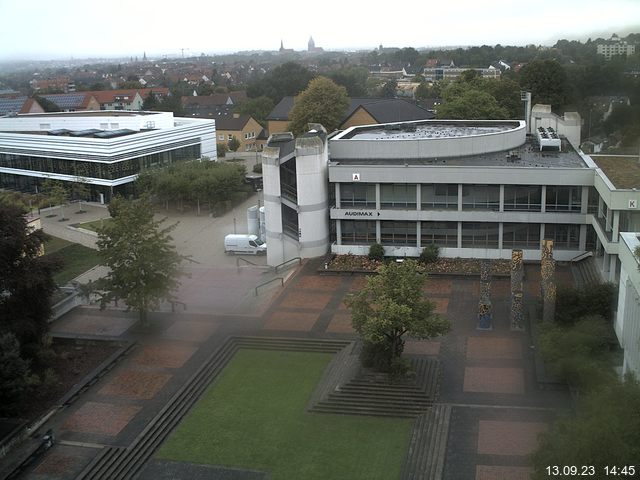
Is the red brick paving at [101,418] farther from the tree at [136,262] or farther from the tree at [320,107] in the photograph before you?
the tree at [320,107]

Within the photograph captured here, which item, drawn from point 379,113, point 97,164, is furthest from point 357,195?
point 379,113

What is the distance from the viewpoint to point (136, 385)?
2042cm

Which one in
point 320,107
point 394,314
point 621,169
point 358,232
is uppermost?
point 320,107

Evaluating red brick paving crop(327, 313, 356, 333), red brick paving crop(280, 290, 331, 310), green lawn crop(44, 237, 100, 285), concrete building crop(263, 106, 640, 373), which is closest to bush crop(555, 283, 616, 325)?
concrete building crop(263, 106, 640, 373)

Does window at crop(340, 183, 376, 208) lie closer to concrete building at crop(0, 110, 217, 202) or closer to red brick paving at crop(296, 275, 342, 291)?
red brick paving at crop(296, 275, 342, 291)

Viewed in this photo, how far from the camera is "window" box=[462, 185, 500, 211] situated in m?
29.6

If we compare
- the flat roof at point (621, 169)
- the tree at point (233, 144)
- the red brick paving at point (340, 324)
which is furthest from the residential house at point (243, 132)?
the red brick paving at point (340, 324)

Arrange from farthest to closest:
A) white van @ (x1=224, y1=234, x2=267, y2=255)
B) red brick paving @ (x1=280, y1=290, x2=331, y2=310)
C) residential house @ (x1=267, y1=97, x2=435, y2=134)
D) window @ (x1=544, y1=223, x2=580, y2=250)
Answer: residential house @ (x1=267, y1=97, x2=435, y2=134)
white van @ (x1=224, y1=234, x2=267, y2=255)
window @ (x1=544, y1=223, x2=580, y2=250)
red brick paving @ (x1=280, y1=290, x2=331, y2=310)

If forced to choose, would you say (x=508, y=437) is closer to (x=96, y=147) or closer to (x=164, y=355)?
(x=164, y=355)

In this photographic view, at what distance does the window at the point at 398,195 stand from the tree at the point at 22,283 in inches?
555

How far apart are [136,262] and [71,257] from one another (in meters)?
13.3

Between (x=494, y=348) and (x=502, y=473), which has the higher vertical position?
(x=494, y=348)

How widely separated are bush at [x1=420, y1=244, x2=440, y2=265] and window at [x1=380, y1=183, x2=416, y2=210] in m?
1.91

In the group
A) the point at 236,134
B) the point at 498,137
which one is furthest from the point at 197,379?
the point at 236,134
